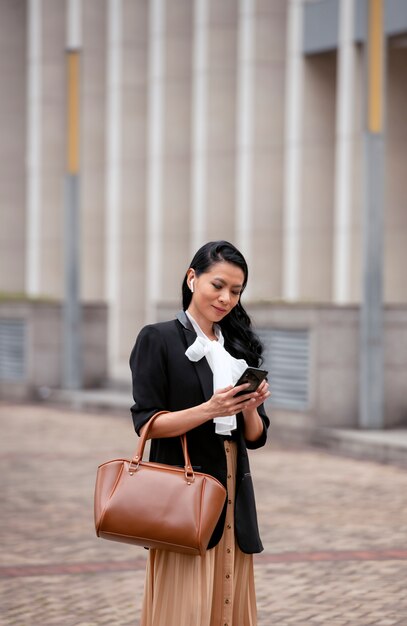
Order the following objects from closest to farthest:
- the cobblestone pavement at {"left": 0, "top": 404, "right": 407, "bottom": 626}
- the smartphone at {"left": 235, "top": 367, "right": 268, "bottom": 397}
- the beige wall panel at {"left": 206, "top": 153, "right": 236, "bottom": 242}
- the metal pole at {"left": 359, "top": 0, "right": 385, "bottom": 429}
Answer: the smartphone at {"left": 235, "top": 367, "right": 268, "bottom": 397} < the cobblestone pavement at {"left": 0, "top": 404, "right": 407, "bottom": 626} < the metal pole at {"left": 359, "top": 0, "right": 385, "bottom": 429} < the beige wall panel at {"left": 206, "top": 153, "right": 236, "bottom": 242}

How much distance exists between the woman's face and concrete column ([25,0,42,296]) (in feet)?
87.2

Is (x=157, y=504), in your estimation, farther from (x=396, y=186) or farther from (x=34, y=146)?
(x=34, y=146)

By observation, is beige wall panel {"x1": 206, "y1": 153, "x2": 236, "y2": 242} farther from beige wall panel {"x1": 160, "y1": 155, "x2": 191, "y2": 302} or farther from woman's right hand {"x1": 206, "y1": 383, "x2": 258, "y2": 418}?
woman's right hand {"x1": 206, "y1": 383, "x2": 258, "y2": 418}

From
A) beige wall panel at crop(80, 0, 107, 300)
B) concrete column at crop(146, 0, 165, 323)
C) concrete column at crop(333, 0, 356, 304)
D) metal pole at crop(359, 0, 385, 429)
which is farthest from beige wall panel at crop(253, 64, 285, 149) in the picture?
metal pole at crop(359, 0, 385, 429)

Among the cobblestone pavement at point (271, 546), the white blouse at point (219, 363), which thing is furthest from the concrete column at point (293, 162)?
the white blouse at point (219, 363)

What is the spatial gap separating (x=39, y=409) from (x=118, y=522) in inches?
682

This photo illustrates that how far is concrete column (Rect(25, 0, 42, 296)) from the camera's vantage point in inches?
1222

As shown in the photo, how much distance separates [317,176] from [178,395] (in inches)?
732

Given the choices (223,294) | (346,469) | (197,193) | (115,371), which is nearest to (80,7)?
(197,193)

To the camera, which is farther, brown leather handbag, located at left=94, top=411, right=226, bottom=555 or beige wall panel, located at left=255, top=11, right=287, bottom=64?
beige wall panel, located at left=255, top=11, right=287, bottom=64

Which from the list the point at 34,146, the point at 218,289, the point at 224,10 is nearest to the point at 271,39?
the point at 224,10

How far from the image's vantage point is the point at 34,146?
31.4m

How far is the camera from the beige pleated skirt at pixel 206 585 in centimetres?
450

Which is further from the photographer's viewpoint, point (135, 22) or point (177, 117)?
point (135, 22)
